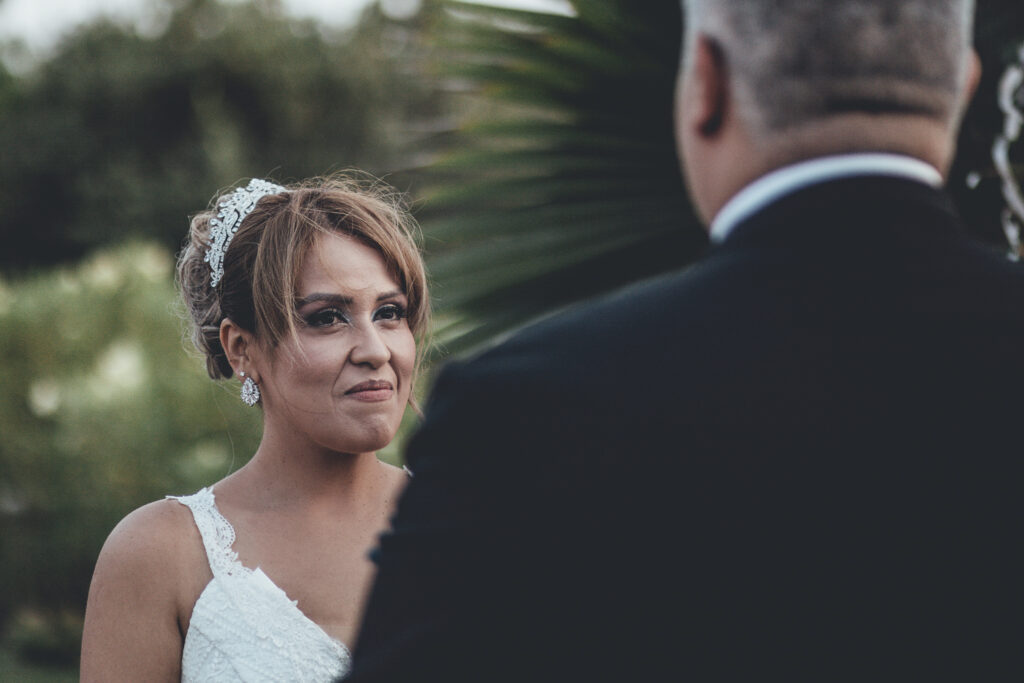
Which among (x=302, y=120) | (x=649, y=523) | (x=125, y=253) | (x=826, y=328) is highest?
(x=302, y=120)

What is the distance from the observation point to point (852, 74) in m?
0.99

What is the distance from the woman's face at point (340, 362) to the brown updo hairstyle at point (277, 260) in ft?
0.12

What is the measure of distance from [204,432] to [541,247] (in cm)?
454

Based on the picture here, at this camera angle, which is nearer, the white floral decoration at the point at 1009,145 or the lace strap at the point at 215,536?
the lace strap at the point at 215,536

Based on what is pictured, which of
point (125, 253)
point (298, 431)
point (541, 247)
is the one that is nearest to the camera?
point (298, 431)

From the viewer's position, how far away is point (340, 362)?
2.25 meters

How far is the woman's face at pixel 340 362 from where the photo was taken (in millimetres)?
2252

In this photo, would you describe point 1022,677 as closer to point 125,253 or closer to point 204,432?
point 204,432

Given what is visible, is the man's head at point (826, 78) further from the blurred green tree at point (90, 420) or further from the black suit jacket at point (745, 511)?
Result: the blurred green tree at point (90, 420)

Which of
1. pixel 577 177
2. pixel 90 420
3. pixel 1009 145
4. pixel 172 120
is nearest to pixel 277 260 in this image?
pixel 577 177

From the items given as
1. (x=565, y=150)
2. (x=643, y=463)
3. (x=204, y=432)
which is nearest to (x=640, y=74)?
(x=565, y=150)

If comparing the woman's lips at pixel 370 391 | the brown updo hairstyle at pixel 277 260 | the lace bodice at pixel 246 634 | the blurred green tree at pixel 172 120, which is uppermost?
the blurred green tree at pixel 172 120

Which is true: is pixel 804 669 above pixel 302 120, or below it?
below

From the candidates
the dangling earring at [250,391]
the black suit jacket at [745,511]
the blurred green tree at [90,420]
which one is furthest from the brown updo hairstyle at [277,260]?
the blurred green tree at [90,420]
